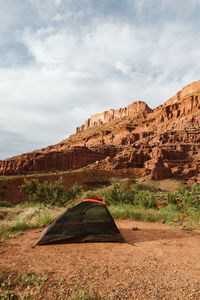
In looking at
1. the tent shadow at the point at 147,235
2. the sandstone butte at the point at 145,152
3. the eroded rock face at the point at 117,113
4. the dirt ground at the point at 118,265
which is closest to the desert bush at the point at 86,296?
the dirt ground at the point at 118,265

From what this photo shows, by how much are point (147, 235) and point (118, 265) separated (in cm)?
321

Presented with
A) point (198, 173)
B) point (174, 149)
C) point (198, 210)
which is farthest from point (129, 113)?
point (198, 210)

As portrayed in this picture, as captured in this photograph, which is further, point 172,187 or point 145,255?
point 172,187

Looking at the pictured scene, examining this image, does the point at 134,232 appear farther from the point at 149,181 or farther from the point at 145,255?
the point at 149,181

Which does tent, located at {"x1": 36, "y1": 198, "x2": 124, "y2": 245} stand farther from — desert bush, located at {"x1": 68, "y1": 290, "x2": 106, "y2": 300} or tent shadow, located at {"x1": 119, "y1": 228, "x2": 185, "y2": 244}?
desert bush, located at {"x1": 68, "y1": 290, "x2": 106, "y2": 300}

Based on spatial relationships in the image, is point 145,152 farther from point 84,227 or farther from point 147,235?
point 84,227

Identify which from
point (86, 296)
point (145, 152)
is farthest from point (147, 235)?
point (145, 152)

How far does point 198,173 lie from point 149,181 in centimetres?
1096

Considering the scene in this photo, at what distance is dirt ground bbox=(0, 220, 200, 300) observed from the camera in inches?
132

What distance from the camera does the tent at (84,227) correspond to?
6262mm

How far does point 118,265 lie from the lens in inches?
177

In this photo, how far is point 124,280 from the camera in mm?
3740

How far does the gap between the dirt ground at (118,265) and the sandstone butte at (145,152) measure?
32.0 metres

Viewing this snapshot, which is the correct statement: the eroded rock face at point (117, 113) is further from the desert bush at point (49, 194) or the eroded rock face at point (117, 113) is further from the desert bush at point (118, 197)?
the desert bush at point (49, 194)
